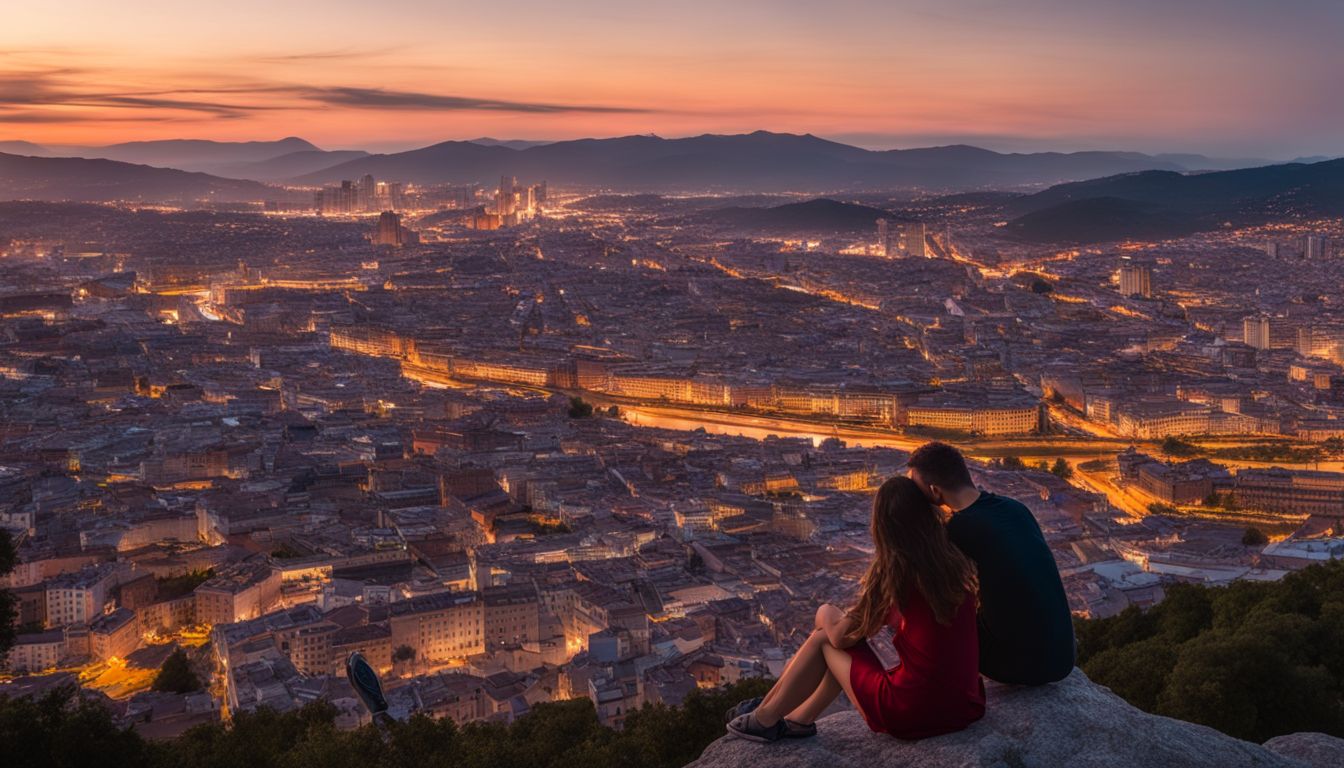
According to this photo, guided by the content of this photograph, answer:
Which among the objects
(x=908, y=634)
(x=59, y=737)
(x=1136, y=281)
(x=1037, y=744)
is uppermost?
(x=908, y=634)

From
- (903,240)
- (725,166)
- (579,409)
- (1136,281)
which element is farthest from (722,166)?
Answer: (579,409)

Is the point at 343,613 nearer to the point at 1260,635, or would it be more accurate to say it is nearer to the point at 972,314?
the point at 1260,635

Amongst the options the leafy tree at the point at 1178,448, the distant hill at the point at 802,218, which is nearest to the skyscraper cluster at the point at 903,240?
the distant hill at the point at 802,218

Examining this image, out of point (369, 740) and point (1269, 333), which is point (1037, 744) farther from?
point (1269, 333)

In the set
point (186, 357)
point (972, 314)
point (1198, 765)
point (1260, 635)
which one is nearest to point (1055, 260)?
point (972, 314)

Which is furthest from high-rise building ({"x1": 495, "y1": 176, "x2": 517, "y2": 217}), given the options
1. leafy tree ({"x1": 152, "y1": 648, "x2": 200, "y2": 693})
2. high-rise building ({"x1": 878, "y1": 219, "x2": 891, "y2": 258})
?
leafy tree ({"x1": 152, "y1": 648, "x2": 200, "y2": 693})

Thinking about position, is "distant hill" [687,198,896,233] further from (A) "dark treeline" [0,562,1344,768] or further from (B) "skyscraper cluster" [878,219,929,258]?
(A) "dark treeline" [0,562,1344,768]
